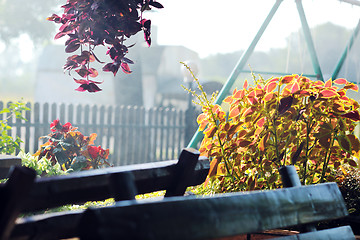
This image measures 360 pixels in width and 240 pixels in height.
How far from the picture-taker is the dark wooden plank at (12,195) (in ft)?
2.06

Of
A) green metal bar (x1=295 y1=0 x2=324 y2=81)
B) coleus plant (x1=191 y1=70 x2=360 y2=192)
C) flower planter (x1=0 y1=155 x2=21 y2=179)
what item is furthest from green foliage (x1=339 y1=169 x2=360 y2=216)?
flower planter (x1=0 y1=155 x2=21 y2=179)

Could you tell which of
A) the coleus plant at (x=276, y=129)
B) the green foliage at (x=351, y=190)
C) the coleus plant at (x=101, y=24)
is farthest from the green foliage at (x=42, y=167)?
the green foliage at (x=351, y=190)

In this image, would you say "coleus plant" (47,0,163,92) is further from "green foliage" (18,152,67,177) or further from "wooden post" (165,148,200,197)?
"green foliage" (18,152,67,177)

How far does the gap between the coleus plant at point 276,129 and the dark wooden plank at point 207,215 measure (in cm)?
67

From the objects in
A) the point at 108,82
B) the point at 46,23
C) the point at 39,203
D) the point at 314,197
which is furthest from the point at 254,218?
the point at 46,23

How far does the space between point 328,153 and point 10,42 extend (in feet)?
106

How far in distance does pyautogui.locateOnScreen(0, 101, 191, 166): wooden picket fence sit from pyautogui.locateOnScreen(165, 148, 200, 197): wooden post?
789 centimetres

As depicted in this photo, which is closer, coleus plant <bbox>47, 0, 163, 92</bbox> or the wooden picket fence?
coleus plant <bbox>47, 0, 163, 92</bbox>

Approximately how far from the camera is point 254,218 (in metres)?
0.83

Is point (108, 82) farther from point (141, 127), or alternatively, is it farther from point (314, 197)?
point (314, 197)

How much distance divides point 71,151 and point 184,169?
218 centimetres

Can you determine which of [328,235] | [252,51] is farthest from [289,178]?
[252,51]

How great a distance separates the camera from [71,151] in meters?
3.14

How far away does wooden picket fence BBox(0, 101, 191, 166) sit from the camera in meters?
8.75
